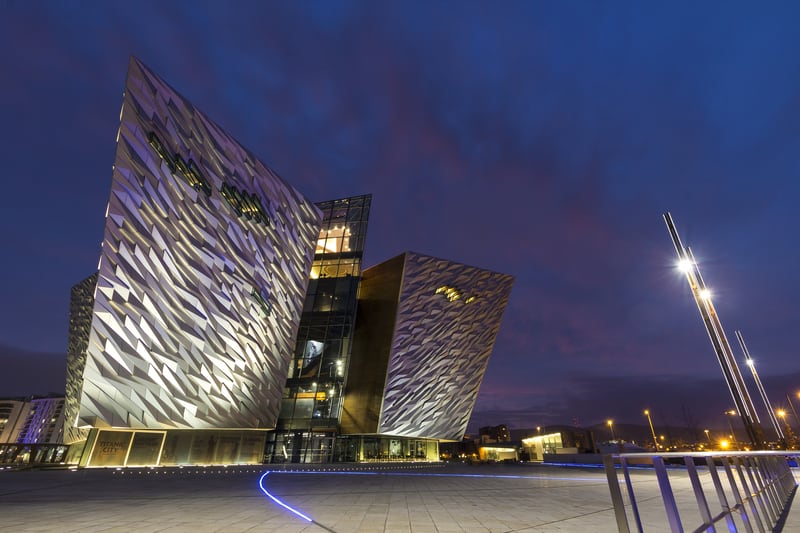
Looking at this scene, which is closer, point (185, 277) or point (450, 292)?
point (185, 277)

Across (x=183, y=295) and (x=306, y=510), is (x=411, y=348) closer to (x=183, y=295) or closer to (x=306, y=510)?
(x=183, y=295)

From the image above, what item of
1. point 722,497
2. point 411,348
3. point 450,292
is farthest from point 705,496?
point 450,292

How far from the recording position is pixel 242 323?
22141 mm

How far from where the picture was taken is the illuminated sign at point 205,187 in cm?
1670

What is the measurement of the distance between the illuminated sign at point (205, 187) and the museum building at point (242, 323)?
3.2 inches

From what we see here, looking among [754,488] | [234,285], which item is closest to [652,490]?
[754,488]

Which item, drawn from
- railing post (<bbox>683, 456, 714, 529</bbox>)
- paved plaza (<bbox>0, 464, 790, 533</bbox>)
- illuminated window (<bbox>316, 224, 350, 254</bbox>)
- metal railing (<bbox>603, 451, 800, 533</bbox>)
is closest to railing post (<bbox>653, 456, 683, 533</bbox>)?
metal railing (<bbox>603, 451, 800, 533</bbox>)

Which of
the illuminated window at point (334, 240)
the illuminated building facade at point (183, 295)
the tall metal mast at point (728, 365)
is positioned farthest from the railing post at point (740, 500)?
the illuminated window at point (334, 240)

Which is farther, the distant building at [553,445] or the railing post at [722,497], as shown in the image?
the distant building at [553,445]

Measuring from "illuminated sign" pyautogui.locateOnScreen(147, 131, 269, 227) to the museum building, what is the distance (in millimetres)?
82

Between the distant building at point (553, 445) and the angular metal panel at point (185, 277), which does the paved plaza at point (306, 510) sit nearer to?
the angular metal panel at point (185, 277)

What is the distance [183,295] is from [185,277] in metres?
0.91

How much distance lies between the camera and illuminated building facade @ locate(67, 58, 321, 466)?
50.9ft

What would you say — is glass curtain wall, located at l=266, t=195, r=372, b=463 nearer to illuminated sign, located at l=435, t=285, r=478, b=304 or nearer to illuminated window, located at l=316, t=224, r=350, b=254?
illuminated window, located at l=316, t=224, r=350, b=254
